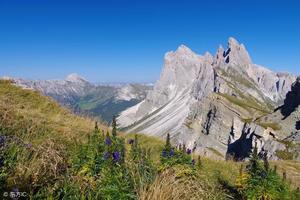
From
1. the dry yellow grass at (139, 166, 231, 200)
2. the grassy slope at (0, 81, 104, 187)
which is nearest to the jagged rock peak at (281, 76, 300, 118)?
the grassy slope at (0, 81, 104, 187)

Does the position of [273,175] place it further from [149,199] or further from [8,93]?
[8,93]

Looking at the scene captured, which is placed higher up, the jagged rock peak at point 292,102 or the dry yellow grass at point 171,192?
the jagged rock peak at point 292,102

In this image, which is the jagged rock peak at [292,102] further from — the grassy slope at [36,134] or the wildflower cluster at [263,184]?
the wildflower cluster at [263,184]

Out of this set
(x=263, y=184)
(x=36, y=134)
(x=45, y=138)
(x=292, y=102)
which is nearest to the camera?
(x=263, y=184)

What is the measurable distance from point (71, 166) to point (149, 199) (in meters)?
4.91

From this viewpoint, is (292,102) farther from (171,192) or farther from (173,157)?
(171,192)

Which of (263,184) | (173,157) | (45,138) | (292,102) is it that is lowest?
(263,184)

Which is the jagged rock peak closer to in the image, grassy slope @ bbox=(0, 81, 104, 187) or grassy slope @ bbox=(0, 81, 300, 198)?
grassy slope @ bbox=(0, 81, 300, 198)

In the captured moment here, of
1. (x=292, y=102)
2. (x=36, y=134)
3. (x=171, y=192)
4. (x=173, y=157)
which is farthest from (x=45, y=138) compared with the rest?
(x=292, y=102)

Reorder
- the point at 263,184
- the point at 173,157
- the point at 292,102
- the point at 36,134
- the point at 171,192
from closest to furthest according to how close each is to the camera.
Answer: the point at 171,192
the point at 263,184
the point at 173,157
the point at 36,134
the point at 292,102

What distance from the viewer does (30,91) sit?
27188 mm

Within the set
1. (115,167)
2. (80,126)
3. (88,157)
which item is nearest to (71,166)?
(88,157)

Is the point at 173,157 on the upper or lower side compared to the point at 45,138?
upper

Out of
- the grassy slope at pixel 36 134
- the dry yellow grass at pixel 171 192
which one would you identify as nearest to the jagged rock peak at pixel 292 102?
the grassy slope at pixel 36 134
